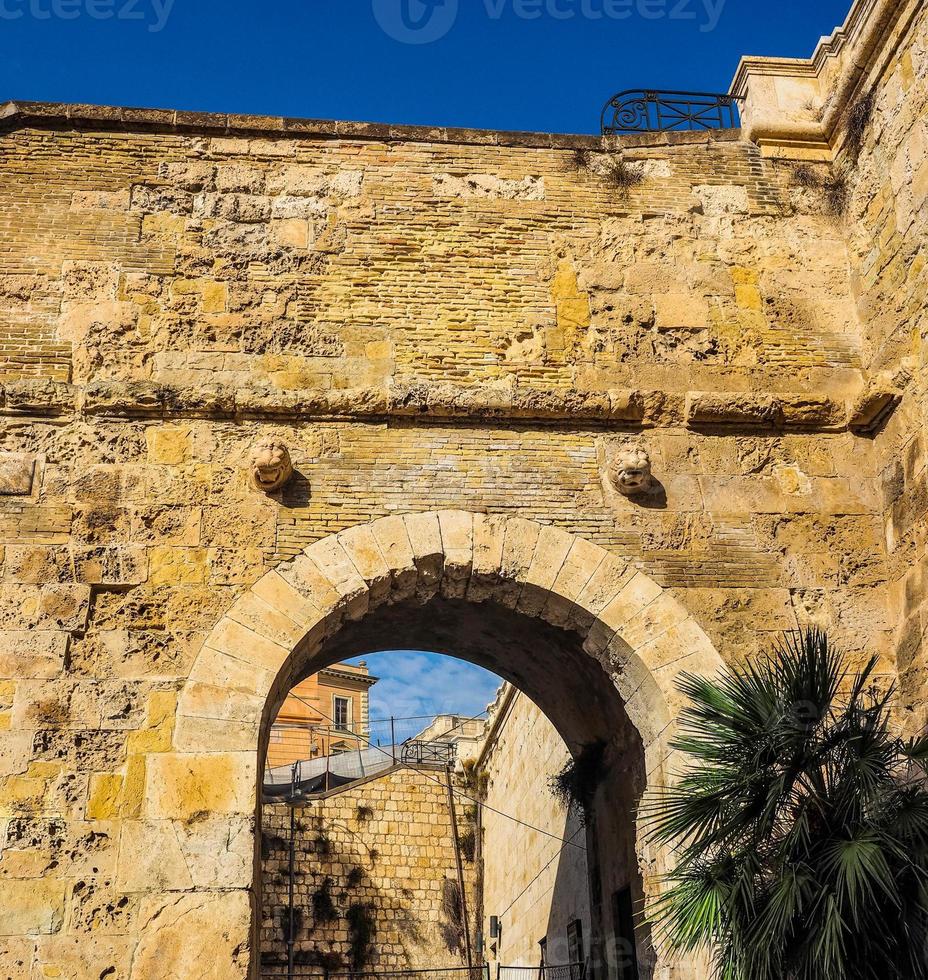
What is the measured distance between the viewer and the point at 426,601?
720cm

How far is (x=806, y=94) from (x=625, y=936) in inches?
250

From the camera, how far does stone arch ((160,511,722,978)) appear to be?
6.24 meters

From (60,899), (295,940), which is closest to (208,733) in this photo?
(60,899)

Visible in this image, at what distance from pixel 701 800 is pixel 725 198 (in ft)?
15.4

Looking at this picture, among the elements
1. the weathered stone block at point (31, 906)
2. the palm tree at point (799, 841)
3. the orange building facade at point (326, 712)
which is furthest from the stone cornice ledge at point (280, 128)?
the orange building facade at point (326, 712)

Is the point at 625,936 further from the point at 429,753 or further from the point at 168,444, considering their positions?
the point at 429,753

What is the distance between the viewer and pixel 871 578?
7066mm

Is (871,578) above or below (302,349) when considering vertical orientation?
below

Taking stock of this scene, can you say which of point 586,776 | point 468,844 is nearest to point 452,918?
point 468,844

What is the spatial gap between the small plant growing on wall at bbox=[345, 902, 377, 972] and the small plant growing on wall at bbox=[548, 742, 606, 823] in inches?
335

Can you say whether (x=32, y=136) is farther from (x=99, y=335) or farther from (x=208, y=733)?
(x=208, y=733)

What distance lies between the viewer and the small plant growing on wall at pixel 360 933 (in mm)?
16562

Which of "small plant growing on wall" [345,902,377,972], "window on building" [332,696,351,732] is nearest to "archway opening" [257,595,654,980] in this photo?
"small plant growing on wall" [345,902,377,972]

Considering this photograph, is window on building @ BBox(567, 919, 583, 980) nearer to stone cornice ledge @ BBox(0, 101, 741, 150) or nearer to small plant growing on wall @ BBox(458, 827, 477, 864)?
stone cornice ledge @ BBox(0, 101, 741, 150)
